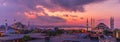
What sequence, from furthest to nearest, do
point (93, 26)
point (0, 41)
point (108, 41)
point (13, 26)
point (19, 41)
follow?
point (93, 26), point (13, 26), point (19, 41), point (0, 41), point (108, 41)

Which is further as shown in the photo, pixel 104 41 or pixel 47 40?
pixel 47 40

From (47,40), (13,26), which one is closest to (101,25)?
(13,26)

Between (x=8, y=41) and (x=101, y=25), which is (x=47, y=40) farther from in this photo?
(x=101, y=25)

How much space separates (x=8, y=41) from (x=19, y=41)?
2110 millimetres

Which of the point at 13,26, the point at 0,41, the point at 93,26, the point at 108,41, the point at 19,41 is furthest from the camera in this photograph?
the point at 93,26

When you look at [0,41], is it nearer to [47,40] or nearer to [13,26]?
[47,40]

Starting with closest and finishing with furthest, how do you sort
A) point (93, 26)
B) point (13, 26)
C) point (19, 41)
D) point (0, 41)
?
point (0, 41), point (19, 41), point (13, 26), point (93, 26)

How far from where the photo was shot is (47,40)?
53719mm

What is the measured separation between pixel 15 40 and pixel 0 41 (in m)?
4.34

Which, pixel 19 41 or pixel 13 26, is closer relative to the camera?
pixel 19 41

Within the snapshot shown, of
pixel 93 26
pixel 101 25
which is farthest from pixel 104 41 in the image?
pixel 93 26

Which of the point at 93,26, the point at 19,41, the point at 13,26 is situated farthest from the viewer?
the point at 93,26

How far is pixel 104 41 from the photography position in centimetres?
3859

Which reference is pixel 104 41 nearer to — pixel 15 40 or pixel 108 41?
pixel 108 41
